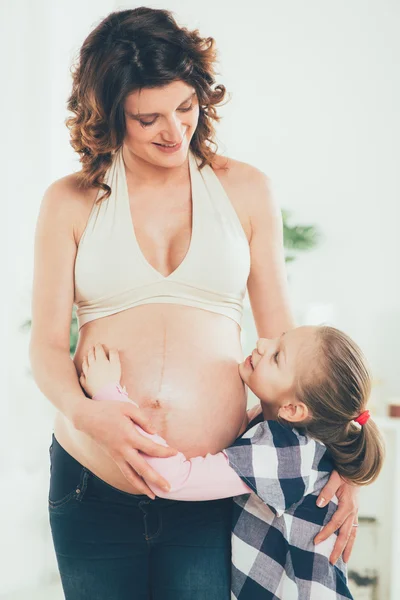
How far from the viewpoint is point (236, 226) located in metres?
1.21

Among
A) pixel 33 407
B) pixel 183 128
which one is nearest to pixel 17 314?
pixel 33 407

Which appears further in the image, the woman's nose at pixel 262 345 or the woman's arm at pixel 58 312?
the woman's nose at pixel 262 345

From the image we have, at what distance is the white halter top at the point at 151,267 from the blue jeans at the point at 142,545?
0.99 ft

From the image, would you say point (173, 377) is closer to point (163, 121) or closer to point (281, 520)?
point (281, 520)

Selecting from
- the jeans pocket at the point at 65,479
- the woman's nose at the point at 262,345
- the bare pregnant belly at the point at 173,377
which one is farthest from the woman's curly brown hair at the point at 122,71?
the jeans pocket at the point at 65,479

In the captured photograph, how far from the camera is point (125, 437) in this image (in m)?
1.00

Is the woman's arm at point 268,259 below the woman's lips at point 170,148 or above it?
below

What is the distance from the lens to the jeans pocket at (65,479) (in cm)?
117

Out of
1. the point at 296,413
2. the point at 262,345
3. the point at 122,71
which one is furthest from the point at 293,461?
the point at 122,71

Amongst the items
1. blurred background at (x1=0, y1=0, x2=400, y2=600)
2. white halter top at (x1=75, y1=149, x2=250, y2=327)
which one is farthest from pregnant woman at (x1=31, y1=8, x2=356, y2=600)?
blurred background at (x1=0, y1=0, x2=400, y2=600)

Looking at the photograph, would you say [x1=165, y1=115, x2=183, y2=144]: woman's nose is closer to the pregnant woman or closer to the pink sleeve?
the pregnant woman

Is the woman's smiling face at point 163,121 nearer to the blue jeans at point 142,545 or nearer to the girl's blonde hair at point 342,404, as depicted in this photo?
the girl's blonde hair at point 342,404

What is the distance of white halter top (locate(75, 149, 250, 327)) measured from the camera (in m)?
1.17

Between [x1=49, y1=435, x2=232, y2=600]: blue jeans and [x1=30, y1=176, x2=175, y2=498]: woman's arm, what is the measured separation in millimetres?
122
